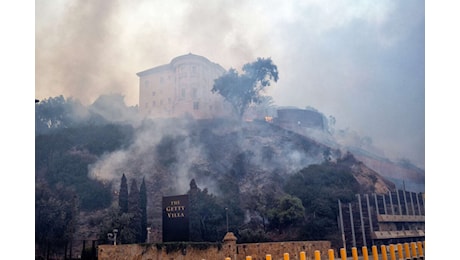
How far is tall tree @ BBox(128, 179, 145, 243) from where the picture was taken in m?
14.5

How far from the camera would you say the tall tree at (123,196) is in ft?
49.4

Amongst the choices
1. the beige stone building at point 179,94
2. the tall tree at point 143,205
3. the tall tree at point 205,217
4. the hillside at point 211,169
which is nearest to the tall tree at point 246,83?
the beige stone building at point 179,94

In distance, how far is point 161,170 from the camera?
643 inches

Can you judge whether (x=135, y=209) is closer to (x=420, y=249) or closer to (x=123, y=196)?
(x=123, y=196)

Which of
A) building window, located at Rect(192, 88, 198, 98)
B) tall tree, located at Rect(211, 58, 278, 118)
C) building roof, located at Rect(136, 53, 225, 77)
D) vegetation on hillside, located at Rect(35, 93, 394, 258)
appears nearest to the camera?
vegetation on hillside, located at Rect(35, 93, 394, 258)

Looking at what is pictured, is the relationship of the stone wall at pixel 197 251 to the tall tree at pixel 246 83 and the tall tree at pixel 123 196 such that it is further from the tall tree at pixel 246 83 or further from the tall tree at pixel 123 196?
the tall tree at pixel 246 83

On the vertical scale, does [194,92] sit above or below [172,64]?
below

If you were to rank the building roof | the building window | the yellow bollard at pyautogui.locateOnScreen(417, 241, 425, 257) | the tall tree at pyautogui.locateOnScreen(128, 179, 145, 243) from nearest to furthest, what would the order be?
the yellow bollard at pyautogui.locateOnScreen(417, 241, 425, 257)
the tall tree at pyautogui.locateOnScreen(128, 179, 145, 243)
the building roof
the building window

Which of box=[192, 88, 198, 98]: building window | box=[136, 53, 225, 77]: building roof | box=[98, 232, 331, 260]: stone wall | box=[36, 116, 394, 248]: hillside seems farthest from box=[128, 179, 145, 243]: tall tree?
box=[192, 88, 198, 98]: building window

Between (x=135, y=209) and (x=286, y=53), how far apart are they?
22.7 ft

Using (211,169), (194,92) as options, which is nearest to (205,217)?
(211,169)

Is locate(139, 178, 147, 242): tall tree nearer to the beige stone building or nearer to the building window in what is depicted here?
the beige stone building

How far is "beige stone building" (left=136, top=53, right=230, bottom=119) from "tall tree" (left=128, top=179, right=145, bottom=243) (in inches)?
125

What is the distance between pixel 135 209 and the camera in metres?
15.1
